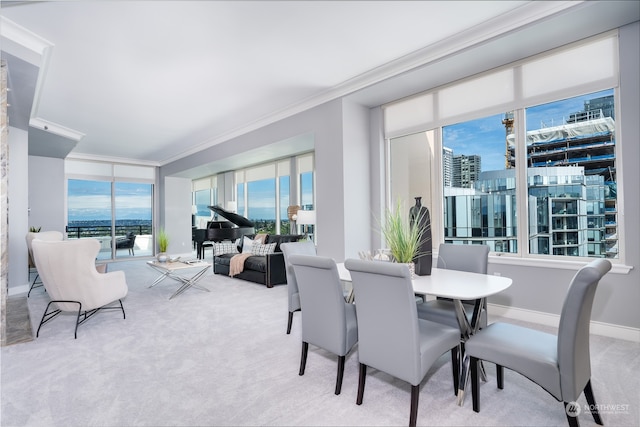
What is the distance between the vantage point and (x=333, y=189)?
189 inches

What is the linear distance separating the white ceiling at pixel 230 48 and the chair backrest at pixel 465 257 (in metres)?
2.10

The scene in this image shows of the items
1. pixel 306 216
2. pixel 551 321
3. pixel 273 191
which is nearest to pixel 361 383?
pixel 551 321

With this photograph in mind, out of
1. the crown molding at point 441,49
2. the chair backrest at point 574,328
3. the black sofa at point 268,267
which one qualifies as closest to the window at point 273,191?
the black sofa at point 268,267

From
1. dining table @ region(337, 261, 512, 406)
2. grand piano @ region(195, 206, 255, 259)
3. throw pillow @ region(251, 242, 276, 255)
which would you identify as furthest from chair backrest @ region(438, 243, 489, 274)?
grand piano @ region(195, 206, 255, 259)

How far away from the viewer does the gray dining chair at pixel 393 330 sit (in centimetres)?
178

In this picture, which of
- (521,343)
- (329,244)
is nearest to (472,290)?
(521,343)

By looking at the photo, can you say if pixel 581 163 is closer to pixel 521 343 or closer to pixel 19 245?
pixel 521 343

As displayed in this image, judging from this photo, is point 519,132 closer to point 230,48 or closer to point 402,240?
point 402,240

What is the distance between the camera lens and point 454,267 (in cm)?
316

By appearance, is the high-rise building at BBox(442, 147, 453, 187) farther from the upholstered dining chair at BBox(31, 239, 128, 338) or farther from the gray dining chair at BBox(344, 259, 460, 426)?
the upholstered dining chair at BBox(31, 239, 128, 338)

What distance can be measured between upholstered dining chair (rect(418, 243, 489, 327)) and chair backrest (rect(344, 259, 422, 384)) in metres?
0.77

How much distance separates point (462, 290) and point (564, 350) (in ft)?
1.99

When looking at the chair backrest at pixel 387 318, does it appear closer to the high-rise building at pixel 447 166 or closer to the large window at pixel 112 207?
the high-rise building at pixel 447 166

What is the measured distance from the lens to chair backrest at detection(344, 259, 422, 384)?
5.82 feet
